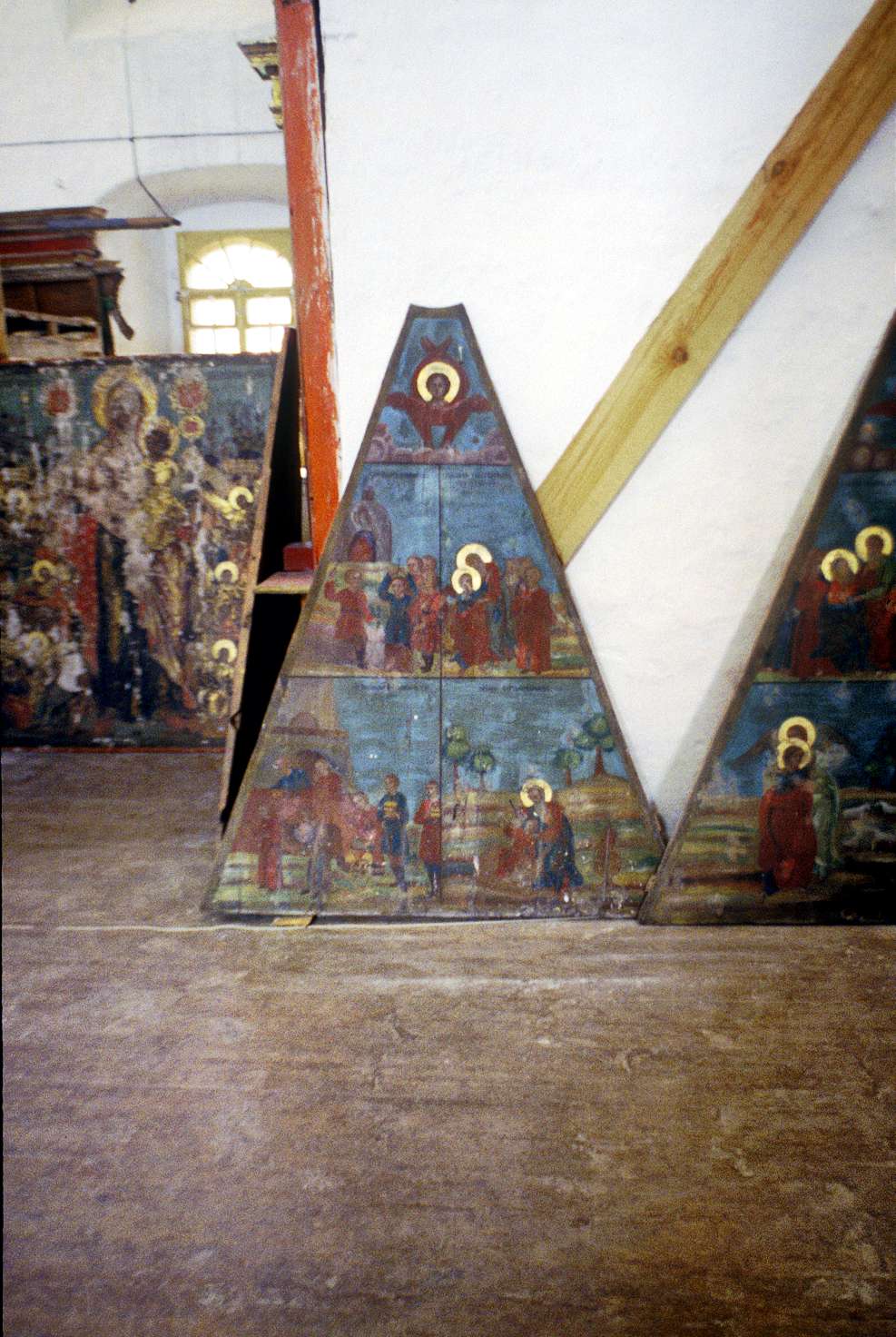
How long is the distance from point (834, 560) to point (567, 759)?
83 centimetres

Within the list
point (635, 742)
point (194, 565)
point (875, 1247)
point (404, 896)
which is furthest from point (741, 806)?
point (194, 565)

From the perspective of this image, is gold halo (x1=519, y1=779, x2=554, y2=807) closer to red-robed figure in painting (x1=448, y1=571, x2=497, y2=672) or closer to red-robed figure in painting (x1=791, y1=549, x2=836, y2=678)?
red-robed figure in painting (x1=448, y1=571, x2=497, y2=672)

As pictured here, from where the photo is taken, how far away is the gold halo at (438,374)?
7.45ft

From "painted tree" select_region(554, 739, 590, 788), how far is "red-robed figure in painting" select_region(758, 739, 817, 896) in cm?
48

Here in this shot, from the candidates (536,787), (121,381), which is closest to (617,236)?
(536,787)

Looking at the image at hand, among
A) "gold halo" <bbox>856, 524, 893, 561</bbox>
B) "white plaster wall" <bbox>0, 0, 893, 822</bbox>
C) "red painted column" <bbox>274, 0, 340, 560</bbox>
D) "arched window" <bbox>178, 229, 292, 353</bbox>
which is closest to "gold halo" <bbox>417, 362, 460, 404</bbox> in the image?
"white plaster wall" <bbox>0, 0, 893, 822</bbox>

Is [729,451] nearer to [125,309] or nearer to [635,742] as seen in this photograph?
[635,742]

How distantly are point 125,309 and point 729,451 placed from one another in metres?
6.87

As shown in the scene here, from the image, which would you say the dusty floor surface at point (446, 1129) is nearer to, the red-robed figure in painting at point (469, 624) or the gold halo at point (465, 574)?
the red-robed figure in painting at point (469, 624)

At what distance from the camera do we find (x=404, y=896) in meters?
2.34

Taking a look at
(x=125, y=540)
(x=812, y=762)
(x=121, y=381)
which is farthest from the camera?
(x=125, y=540)

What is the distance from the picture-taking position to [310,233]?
7.43 ft

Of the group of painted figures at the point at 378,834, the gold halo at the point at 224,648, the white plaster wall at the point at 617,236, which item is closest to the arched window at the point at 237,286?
the gold halo at the point at 224,648

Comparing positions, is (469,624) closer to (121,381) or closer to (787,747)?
(787,747)
